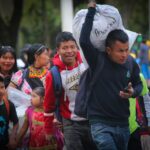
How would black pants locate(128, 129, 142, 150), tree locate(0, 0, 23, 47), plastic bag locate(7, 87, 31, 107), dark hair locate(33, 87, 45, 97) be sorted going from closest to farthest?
black pants locate(128, 129, 142, 150)
dark hair locate(33, 87, 45, 97)
plastic bag locate(7, 87, 31, 107)
tree locate(0, 0, 23, 47)

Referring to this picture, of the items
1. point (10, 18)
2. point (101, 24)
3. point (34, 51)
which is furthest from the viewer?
point (10, 18)

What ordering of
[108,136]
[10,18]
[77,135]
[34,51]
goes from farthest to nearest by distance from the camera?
[10,18] → [34,51] → [77,135] → [108,136]

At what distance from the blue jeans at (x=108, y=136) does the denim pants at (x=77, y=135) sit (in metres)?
0.60

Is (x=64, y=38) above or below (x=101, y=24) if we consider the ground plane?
below

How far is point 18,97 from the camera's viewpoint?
258 inches

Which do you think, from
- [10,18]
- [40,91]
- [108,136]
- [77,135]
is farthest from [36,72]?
[10,18]

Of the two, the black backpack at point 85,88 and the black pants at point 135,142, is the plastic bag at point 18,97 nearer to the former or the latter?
the black pants at point 135,142

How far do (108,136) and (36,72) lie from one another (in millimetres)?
2326

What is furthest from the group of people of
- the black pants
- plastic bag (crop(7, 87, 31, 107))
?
the black pants

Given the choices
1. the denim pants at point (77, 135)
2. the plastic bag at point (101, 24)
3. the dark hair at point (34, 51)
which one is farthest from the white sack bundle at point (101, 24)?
the dark hair at point (34, 51)

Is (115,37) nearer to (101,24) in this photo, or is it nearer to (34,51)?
(101,24)

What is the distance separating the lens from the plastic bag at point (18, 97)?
652 centimetres

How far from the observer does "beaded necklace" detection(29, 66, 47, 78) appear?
22.5 feet

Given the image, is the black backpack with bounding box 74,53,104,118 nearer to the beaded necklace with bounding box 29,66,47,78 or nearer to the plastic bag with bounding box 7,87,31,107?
the plastic bag with bounding box 7,87,31,107
